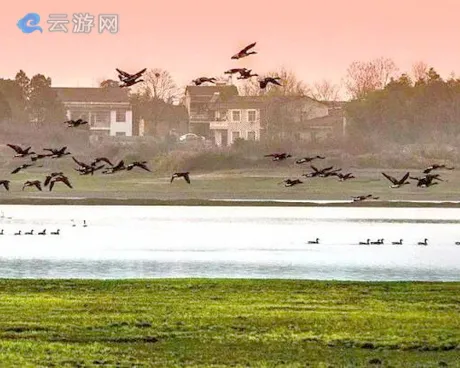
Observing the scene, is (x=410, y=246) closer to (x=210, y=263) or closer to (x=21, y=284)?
(x=210, y=263)

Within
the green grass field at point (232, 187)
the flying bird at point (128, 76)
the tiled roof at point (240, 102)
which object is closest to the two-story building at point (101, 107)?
the tiled roof at point (240, 102)

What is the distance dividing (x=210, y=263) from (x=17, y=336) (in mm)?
20227

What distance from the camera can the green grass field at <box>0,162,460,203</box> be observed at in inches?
3406

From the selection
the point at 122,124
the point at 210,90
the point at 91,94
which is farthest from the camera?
the point at 210,90

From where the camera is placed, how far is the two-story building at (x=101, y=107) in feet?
407

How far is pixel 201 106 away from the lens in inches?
5143

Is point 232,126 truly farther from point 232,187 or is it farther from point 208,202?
point 208,202

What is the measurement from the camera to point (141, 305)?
2245cm

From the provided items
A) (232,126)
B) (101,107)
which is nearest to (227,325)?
(232,126)

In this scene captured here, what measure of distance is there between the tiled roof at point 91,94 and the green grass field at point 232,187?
37.2m

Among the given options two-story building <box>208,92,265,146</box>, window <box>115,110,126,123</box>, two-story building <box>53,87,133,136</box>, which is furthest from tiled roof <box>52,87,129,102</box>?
two-story building <box>208,92,265,146</box>

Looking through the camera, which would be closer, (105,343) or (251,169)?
(105,343)

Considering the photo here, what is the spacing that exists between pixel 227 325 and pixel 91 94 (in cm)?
11174

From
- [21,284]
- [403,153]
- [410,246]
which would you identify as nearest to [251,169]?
[403,153]
